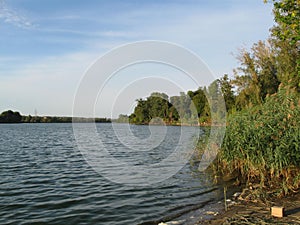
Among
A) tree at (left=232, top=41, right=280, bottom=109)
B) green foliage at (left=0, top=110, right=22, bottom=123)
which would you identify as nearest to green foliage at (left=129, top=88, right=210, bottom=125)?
tree at (left=232, top=41, right=280, bottom=109)

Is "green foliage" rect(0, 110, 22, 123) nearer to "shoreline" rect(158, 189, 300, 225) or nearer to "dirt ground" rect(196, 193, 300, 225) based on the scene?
"shoreline" rect(158, 189, 300, 225)

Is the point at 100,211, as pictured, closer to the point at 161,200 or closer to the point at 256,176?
the point at 161,200

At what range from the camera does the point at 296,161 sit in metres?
8.30

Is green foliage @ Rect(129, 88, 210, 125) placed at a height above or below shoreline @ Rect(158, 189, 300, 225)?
above

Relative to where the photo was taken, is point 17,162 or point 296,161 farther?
point 17,162

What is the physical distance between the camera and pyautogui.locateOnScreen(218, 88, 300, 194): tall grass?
8266 millimetres

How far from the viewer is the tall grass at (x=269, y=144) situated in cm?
827

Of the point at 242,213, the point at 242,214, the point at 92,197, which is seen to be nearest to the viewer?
the point at 242,214

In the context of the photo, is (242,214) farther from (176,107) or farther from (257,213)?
(176,107)

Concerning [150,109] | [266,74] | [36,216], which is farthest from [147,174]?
[266,74]

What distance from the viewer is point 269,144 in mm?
8789

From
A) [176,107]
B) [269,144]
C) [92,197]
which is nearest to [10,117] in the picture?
[176,107]

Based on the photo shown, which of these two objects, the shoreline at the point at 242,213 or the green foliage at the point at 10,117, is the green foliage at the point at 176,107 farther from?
the green foliage at the point at 10,117

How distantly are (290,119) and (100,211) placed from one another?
6.38m
